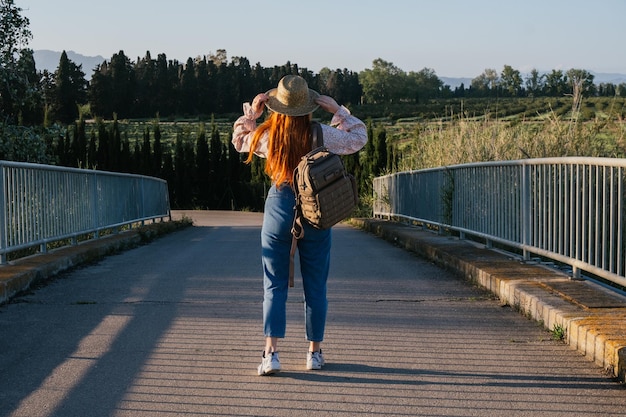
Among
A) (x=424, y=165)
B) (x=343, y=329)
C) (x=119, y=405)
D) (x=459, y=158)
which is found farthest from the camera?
(x=424, y=165)

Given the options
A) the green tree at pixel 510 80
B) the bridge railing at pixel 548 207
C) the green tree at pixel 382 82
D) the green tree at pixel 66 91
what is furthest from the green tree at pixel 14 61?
the green tree at pixel 382 82

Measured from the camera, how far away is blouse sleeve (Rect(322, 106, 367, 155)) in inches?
221

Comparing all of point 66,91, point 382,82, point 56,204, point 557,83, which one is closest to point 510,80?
point 382,82

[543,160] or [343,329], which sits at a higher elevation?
[543,160]

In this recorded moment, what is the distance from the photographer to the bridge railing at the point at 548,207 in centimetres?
691

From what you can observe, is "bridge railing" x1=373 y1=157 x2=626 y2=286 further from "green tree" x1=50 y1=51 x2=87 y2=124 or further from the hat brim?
"green tree" x1=50 y1=51 x2=87 y2=124

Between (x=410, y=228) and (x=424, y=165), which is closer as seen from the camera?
(x=410, y=228)

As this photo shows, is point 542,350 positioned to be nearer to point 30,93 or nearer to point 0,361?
point 0,361

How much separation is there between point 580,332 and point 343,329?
1.88 metres

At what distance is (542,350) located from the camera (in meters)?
6.06

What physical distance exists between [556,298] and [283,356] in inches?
101

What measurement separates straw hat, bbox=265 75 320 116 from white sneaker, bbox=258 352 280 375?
5.12 feet

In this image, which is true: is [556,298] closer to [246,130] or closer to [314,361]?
[314,361]

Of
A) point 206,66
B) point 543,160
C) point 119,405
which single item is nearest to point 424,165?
point 543,160
